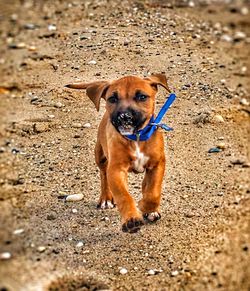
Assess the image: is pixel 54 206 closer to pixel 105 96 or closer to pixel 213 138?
pixel 105 96

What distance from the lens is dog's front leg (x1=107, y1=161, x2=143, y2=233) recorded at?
1.44 meters

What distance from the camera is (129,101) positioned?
1.57 metres

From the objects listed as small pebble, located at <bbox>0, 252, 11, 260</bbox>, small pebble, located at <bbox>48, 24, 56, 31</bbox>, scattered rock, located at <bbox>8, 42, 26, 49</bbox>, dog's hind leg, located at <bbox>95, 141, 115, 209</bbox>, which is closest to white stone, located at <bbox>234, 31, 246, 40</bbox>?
small pebble, located at <bbox>48, 24, 56, 31</bbox>

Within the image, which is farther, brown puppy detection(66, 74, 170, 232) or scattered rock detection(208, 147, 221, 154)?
scattered rock detection(208, 147, 221, 154)

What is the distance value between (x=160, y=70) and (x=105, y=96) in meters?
0.54

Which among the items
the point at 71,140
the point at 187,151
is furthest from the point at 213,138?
the point at 71,140

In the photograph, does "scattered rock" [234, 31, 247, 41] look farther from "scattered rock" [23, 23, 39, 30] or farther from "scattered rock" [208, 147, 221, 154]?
"scattered rock" [23, 23, 39, 30]

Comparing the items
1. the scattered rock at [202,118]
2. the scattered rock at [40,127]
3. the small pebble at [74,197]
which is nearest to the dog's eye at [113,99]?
the small pebble at [74,197]

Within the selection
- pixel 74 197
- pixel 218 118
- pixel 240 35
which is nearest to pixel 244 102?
pixel 218 118

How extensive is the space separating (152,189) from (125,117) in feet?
0.61

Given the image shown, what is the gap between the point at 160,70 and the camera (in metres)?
2.14

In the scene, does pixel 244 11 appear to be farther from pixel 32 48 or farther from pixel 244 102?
pixel 32 48

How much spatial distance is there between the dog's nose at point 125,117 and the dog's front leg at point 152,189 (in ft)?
0.50

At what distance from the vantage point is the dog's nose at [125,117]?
153 centimetres
